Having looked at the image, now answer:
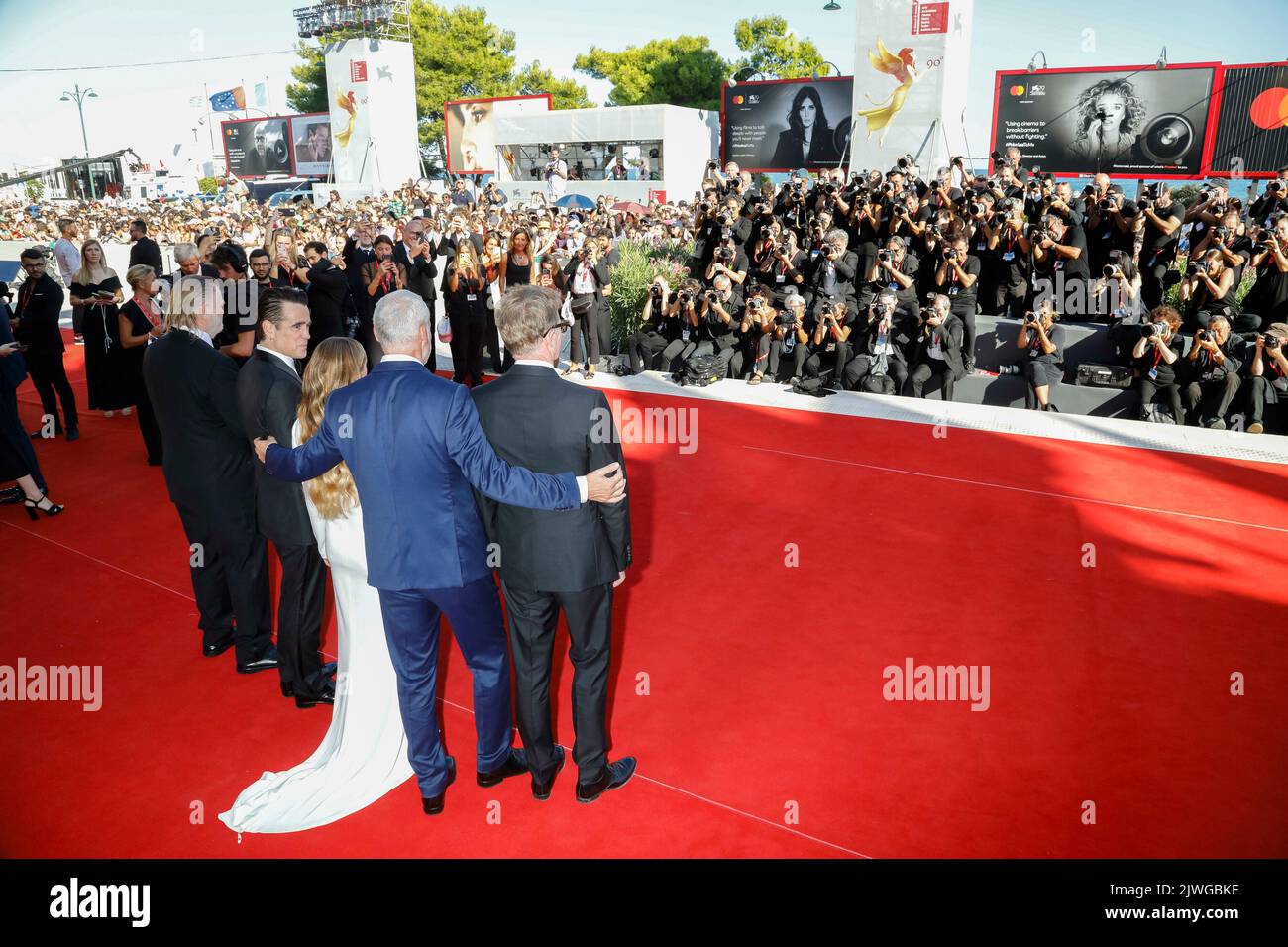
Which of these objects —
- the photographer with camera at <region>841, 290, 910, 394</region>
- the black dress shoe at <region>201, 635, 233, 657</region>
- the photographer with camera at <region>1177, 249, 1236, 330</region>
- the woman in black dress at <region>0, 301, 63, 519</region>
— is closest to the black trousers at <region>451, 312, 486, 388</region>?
the photographer with camera at <region>841, 290, 910, 394</region>

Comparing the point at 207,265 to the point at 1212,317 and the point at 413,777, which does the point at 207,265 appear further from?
the point at 1212,317

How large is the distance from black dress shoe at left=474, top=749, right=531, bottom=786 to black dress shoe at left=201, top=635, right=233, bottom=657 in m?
1.68

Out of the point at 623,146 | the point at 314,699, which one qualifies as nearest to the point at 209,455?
the point at 314,699

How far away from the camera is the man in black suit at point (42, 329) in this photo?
7137mm

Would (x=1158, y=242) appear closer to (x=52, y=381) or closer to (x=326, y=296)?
(x=326, y=296)

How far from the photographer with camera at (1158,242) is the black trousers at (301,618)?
881 cm

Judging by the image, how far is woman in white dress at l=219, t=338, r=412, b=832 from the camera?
3.06 metres

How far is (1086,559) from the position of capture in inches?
204

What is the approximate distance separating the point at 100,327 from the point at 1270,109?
73.4ft

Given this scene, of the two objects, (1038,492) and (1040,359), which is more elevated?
(1040,359)

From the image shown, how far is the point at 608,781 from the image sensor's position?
3.24 m

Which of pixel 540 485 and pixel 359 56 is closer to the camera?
pixel 540 485
